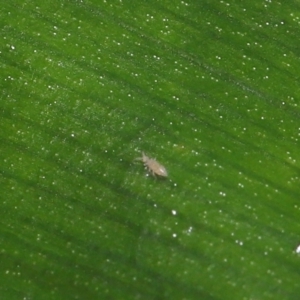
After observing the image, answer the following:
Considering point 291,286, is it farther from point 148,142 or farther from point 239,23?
point 239,23

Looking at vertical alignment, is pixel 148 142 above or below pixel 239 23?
below

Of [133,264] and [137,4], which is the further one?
[137,4]

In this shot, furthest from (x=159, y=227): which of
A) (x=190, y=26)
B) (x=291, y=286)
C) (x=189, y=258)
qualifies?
(x=190, y=26)
